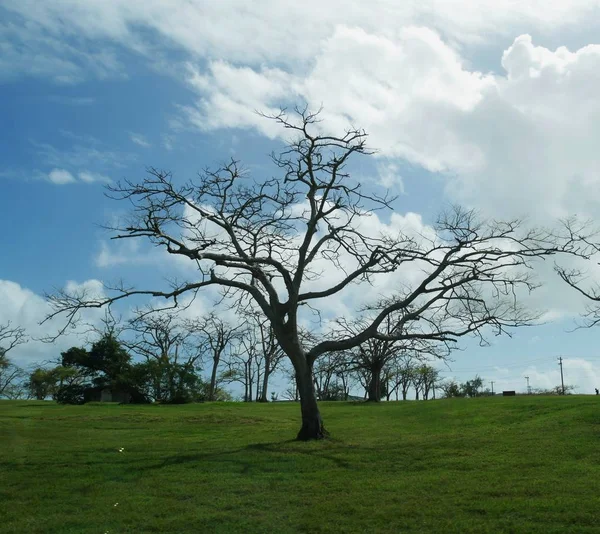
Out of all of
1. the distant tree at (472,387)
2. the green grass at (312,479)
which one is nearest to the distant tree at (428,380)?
the distant tree at (472,387)

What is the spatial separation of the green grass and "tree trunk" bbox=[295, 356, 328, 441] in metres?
0.62

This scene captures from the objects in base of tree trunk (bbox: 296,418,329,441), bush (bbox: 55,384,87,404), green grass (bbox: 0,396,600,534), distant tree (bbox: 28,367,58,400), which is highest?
distant tree (bbox: 28,367,58,400)

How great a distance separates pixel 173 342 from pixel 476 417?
47.0 metres

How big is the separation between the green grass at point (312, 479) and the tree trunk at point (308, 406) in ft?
2.05

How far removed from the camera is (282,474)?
1507 cm

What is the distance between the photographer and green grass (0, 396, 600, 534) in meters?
10.9

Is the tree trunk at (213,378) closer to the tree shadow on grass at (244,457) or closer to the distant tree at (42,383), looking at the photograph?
the distant tree at (42,383)

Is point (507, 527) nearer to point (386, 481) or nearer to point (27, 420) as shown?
point (386, 481)

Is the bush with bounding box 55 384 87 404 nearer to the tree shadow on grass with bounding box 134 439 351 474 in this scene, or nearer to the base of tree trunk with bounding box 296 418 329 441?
the base of tree trunk with bounding box 296 418 329 441

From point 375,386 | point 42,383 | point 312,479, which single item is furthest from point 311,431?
point 42,383

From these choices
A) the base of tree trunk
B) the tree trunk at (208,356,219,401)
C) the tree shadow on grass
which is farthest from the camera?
the tree trunk at (208,356,219,401)

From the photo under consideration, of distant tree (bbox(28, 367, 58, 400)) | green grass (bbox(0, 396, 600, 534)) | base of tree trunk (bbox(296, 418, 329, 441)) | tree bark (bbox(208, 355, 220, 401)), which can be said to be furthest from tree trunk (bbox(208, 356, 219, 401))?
base of tree trunk (bbox(296, 418, 329, 441))

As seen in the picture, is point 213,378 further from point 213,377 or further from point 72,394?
point 72,394

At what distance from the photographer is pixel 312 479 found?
14477 millimetres
